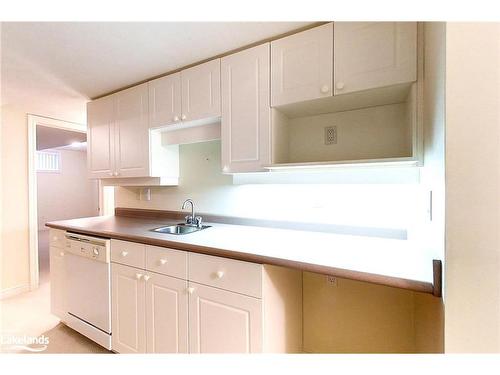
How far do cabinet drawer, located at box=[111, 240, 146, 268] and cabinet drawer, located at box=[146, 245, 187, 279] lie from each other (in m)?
0.06

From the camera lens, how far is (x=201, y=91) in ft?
5.26

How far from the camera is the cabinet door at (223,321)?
1.08 meters

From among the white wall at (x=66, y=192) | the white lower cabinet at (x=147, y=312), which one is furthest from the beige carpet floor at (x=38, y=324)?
the white wall at (x=66, y=192)

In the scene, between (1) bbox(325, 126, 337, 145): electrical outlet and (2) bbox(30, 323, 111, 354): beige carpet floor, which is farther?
(2) bbox(30, 323, 111, 354): beige carpet floor

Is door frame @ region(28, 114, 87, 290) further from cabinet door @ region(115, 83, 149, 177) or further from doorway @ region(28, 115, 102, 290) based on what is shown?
doorway @ region(28, 115, 102, 290)

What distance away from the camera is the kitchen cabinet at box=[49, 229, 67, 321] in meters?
1.86

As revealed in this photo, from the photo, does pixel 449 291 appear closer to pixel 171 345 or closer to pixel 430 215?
pixel 430 215

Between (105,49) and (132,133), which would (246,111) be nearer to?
(105,49)

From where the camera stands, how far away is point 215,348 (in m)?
1.18

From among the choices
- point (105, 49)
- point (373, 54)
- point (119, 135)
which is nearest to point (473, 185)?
point (373, 54)

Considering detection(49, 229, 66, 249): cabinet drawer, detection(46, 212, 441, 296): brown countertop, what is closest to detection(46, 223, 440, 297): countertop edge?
detection(46, 212, 441, 296): brown countertop
